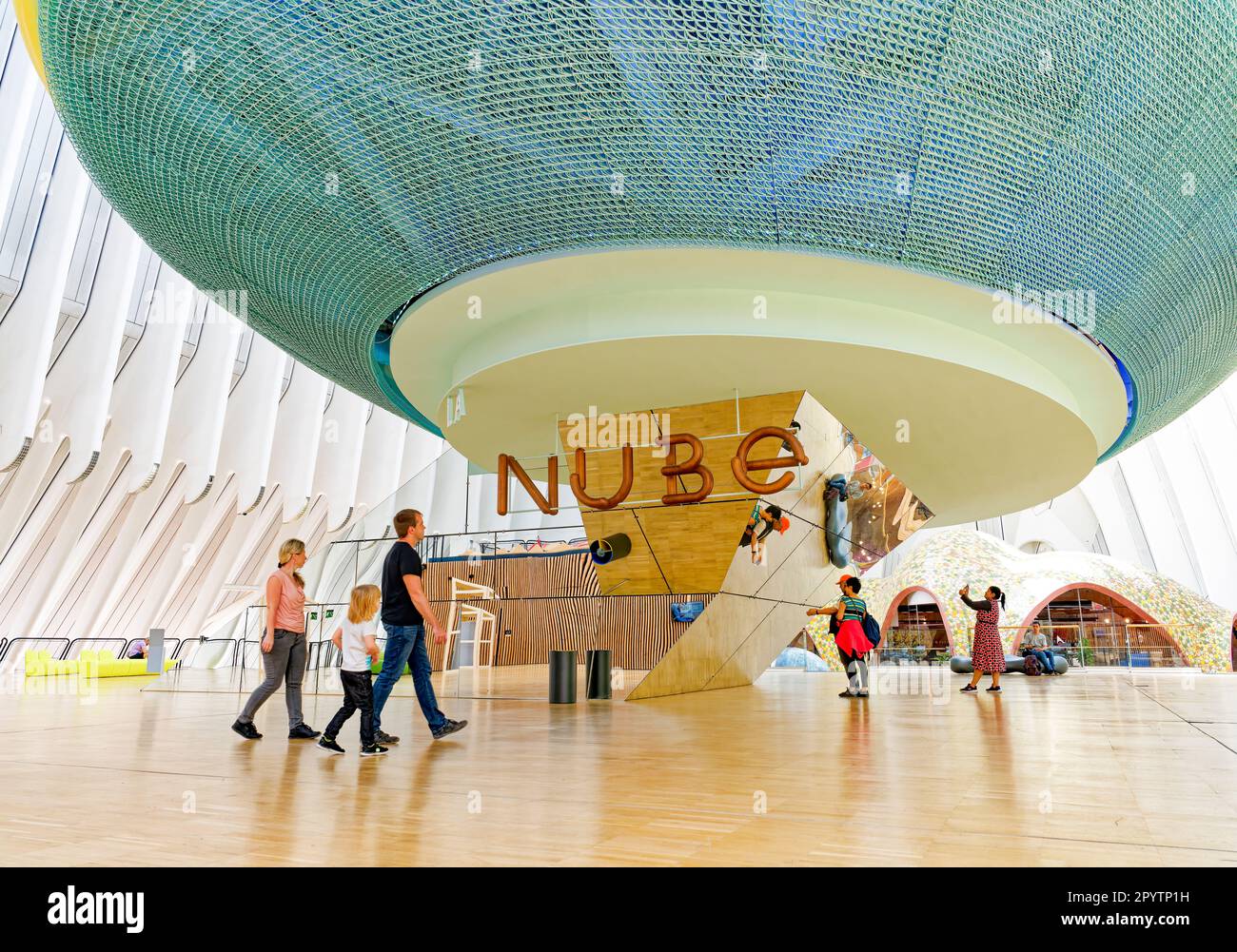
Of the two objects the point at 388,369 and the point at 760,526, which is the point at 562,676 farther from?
the point at 388,369

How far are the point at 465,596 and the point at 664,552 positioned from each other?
3.34 meters

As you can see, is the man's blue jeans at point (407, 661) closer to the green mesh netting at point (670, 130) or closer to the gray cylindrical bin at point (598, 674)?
the green mesh netting at point (670, 130)

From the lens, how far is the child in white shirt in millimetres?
5812

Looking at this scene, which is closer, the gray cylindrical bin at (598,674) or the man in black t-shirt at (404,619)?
the man in black t-shirt at (404,619)

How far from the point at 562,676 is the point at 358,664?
514cm

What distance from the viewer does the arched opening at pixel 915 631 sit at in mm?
28969

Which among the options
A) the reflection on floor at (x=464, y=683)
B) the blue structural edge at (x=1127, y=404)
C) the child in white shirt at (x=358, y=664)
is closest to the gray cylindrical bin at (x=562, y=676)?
Result: the reflection on floor at (x=464, y=683)

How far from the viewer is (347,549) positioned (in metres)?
14.3

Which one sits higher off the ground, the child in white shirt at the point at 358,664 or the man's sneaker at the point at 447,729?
the child in white shirt at the point at 358,664

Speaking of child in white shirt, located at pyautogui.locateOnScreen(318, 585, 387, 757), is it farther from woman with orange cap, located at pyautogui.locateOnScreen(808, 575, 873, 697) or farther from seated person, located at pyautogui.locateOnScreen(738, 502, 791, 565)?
woman with orange cap, located at pyautogui.locateOnScreen(808, 575, 873, 697)

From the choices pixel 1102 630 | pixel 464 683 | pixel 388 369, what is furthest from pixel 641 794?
pixel 1102 630

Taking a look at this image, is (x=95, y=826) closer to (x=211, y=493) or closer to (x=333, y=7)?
(x=333, y=7)

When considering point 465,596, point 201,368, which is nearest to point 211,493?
point 201,368

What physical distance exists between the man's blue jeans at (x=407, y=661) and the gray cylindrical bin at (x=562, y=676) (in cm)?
424
